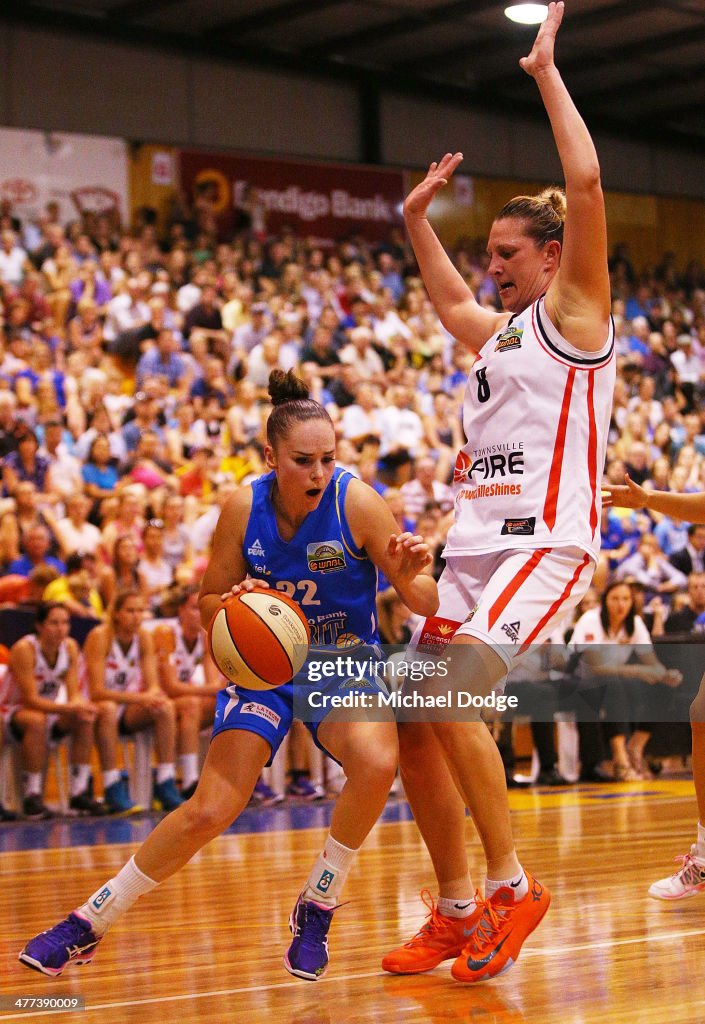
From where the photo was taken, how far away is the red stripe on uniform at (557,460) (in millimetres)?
4102

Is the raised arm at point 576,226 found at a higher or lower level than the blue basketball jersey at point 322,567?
higher

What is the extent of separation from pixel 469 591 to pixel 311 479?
600 millimetres

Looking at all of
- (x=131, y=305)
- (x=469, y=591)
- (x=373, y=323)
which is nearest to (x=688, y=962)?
(x=469, y=591)

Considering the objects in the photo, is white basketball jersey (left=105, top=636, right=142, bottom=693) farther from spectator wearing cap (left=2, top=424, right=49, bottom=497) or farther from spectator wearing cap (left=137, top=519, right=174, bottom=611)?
spectator wearing cap (left=2, top=424, right=49, bottom=497)

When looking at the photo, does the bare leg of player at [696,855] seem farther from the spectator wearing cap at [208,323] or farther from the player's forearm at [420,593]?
the spectator wearing cap at [208,323]

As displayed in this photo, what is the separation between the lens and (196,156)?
19.2 metres

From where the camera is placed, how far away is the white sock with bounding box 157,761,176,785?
9.41 meters

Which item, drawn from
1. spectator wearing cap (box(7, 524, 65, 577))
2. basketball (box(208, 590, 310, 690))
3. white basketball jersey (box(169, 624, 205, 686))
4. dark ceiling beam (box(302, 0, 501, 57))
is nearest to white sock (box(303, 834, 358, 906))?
basketball (box(208, 590, 310, 690))

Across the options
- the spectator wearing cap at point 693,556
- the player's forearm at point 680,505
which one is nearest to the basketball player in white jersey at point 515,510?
the player's forearm at point 680,505

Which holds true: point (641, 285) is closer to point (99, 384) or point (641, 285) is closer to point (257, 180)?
point (257, 180)

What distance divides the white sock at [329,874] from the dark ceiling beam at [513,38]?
1600 centimetres

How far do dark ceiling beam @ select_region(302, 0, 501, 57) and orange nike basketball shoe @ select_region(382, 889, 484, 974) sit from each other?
1572 cm

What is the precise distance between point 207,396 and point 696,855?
31.3ft

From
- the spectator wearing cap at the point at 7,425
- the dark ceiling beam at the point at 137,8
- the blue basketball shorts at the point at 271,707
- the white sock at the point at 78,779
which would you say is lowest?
the white sock at the point at 78,779
